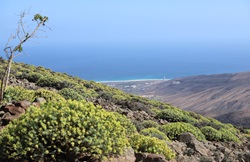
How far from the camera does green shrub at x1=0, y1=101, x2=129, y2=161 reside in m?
6.11

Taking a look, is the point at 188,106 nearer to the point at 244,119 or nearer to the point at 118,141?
the point at 244,119

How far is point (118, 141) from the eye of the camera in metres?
6.73

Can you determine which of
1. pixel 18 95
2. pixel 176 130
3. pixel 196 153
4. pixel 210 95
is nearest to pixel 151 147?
pixel 196 153

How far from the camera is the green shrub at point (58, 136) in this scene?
20.0 feet

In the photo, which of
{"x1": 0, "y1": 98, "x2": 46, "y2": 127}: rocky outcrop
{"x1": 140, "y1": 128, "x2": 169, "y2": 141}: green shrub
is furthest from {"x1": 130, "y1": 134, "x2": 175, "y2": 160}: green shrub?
{"x1": 0, "y1": 98, "x2": 46, "y2": 127}: rocky outcrop

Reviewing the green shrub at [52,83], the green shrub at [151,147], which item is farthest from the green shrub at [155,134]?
the green shrub at [52,83]

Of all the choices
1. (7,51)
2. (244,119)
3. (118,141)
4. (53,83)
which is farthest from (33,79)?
(244,119)

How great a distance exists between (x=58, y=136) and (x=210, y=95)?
322 ft

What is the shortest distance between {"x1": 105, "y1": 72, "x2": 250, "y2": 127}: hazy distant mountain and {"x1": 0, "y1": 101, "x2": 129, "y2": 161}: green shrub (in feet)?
186

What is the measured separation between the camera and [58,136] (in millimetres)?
6152

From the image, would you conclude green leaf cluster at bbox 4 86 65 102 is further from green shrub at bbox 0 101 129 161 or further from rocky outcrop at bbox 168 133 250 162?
green shrub at bbox 0 101 129 161

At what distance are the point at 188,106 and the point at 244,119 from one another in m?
27.4

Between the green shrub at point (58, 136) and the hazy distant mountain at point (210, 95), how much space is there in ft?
186

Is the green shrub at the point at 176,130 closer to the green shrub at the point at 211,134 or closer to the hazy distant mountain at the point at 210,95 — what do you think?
the green shrub at the point at 211,134
